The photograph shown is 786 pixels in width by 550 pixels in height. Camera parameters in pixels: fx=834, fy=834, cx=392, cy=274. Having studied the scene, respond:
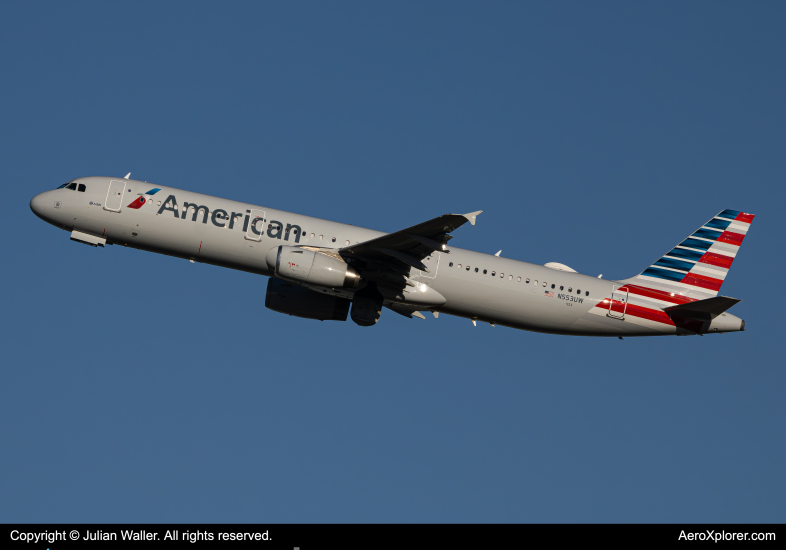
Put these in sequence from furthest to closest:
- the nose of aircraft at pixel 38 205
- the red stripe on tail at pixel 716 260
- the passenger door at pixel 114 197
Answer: the red stripe on tail at pixel 716 260 < the nose of aircraft at pixel 38 205 < the passenger door at pixel 114 197

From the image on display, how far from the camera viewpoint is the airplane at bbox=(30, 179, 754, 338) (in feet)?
126

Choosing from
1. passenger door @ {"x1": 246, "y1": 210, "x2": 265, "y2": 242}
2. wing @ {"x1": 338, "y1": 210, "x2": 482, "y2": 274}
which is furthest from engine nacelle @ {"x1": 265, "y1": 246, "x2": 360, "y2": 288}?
passenger door @ {"x1": 246, "y1": 210, "x2": 265, "y2": 242}

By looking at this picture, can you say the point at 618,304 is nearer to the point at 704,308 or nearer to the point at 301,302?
the point at 704,308

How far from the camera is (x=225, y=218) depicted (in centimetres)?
3947

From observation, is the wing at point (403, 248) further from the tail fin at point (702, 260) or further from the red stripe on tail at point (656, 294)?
the tail fin at point (702, 260)

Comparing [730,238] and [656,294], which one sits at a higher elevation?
[730,238]

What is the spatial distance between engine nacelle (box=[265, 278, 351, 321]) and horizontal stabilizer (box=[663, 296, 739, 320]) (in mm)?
16761

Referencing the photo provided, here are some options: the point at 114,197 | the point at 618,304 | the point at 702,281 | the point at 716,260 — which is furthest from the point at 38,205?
the point at 716,260

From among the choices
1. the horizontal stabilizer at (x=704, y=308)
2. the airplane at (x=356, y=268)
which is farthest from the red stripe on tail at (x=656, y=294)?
the horizontal stabilizer at (x=704, y=308)

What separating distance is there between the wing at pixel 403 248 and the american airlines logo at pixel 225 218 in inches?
121

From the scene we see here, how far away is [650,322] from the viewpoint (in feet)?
139

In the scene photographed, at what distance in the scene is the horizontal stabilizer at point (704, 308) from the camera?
129ft

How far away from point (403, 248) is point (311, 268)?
4.28 meters

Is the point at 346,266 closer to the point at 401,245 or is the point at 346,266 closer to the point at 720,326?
the point at 401,245
